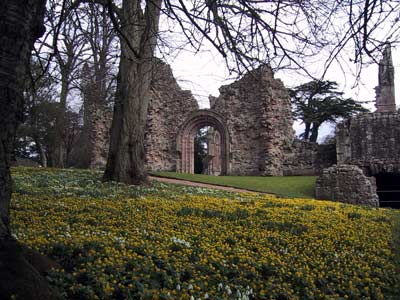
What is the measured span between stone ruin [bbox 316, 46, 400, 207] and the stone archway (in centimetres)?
812

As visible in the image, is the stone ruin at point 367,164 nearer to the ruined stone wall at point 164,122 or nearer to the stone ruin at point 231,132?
Result: the stone ruin at point 231,132

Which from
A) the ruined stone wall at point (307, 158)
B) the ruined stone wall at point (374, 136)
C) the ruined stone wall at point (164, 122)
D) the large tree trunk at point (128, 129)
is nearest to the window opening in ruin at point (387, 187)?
the ruined stone wall at point (374, 136)

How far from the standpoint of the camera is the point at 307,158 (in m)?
26.1

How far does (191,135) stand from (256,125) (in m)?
4.57

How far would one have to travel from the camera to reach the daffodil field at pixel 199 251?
3.95m

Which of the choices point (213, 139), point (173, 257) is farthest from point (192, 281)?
point (213, 139)

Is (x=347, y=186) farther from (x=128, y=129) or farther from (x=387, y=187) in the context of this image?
(x=128, y=129)

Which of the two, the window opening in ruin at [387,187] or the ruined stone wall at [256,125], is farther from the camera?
the ruined stone wall at [256,125]

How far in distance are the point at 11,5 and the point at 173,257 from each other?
300 centimetres

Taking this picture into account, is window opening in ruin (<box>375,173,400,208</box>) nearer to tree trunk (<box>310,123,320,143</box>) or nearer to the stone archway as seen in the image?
the stone archway

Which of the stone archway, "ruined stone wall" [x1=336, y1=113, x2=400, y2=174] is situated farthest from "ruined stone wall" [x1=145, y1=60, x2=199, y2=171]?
"ruined stone wall" [x1=336, y1=113, x2=400, y2=174]

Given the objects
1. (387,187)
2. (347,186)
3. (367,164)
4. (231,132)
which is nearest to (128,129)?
(347,186)

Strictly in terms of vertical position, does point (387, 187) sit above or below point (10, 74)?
below

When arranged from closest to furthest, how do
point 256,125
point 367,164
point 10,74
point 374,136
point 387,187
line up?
point 10,74
point 367,164
point 387,187
point 374,136
point 256,125
